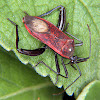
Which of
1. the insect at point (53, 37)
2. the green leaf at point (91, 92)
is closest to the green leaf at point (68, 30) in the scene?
the insect at point (53, 37)

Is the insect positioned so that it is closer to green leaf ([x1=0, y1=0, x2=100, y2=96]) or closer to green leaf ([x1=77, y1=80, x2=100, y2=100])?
green leaf ([x1=0, y1=0, x2=100, y2=96])

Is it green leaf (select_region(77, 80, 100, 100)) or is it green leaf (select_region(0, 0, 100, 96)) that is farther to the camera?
green leaf (select_region(77, 80, 100, 100))

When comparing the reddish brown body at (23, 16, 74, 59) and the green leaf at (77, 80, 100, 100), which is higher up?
the reddish brown body at (23, 16, 74, 59)

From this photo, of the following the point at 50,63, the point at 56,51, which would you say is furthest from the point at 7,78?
the point at 56,51

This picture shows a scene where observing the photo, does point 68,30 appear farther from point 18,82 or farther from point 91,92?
point 18,82

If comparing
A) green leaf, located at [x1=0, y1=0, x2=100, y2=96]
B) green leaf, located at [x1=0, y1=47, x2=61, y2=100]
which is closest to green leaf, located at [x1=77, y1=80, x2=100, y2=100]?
green leaf, located at [x1=0, y1=0, x2=100, y2=96]

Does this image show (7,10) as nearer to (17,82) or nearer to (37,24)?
(37,24)

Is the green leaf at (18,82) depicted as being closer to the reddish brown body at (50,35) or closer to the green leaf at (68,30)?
the green leaf at (68,30)
